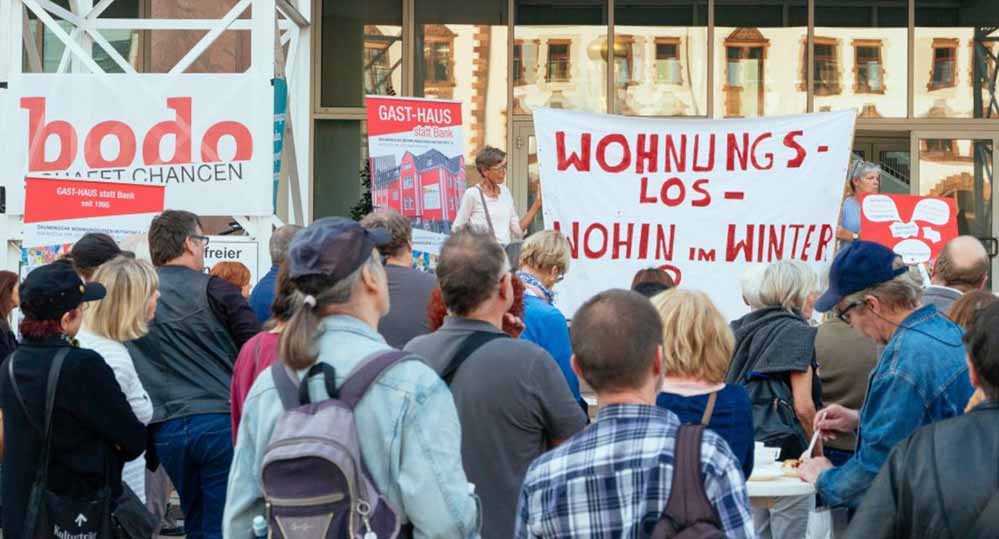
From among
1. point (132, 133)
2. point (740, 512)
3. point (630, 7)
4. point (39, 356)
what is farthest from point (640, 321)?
point (630, 7)

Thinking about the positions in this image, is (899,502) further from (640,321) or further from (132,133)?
(132,133)

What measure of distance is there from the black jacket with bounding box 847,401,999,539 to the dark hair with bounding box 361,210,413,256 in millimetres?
3274

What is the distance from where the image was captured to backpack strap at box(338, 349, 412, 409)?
3.45m

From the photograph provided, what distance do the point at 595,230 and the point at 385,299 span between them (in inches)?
236

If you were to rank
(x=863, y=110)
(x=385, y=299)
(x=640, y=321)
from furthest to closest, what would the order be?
(x=863, y=110) → (x=385, y=299) → (x=640, y=321)

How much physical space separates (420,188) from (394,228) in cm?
454

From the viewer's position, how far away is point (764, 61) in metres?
16.2

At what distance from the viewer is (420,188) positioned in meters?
10.9

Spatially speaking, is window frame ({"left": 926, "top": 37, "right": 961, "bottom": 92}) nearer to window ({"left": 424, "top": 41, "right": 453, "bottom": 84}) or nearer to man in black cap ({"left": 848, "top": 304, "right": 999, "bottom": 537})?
window ({"left": 424, "top": 41, "right": 453, "bottom": 84})

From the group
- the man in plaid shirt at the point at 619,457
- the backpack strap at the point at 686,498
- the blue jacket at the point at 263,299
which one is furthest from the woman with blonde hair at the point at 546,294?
the backpack strap at the point at 686,498

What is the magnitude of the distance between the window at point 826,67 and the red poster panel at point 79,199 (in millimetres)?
8635

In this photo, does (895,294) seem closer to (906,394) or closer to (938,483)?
(906,394)

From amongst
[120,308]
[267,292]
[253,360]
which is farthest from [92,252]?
[253,360]

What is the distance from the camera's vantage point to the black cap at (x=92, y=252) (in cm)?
732
